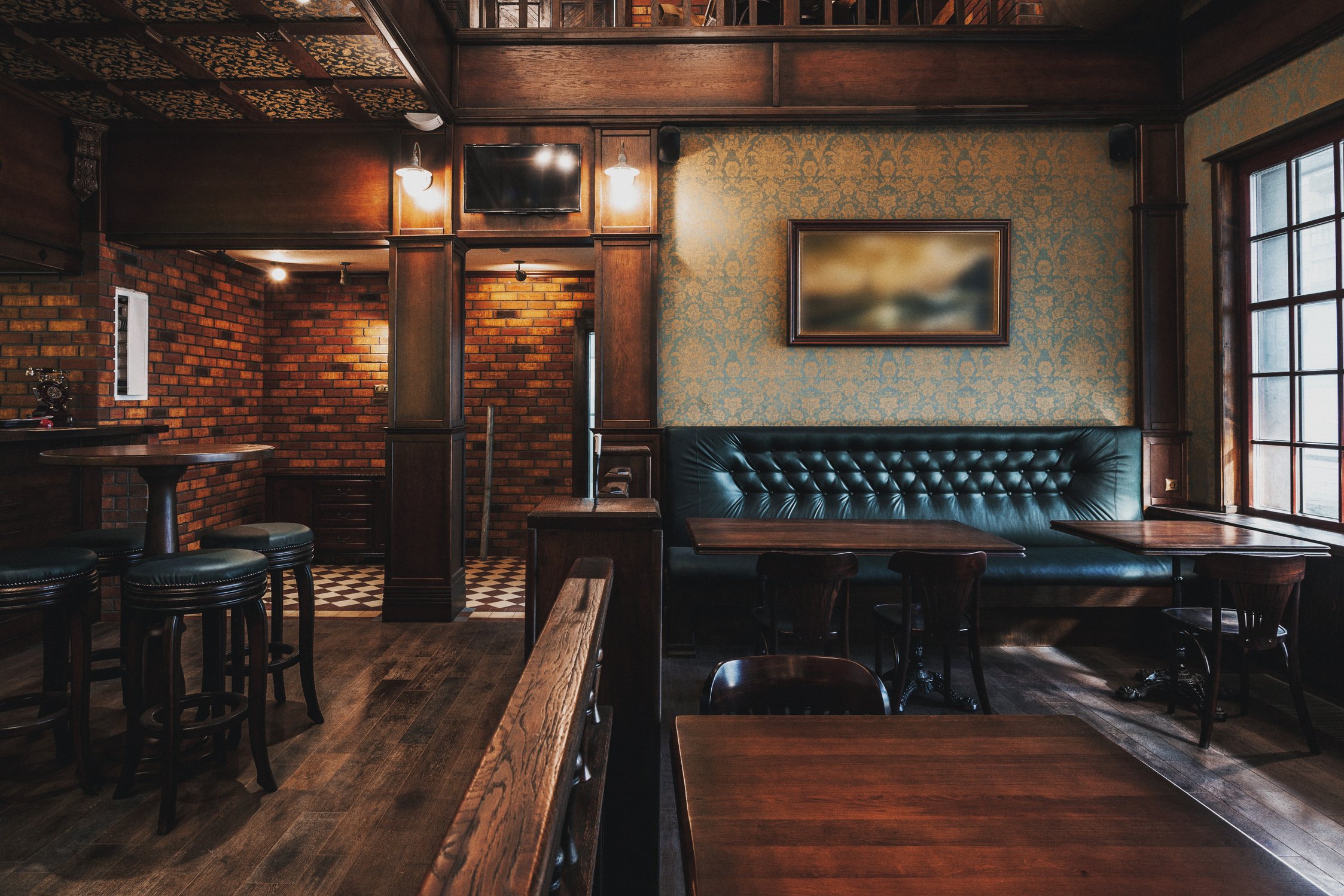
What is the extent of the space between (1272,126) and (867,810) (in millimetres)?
4365

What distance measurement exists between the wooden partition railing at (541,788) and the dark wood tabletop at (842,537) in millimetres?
1683

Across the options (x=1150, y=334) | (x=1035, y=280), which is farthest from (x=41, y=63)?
(x=1150, y=334)

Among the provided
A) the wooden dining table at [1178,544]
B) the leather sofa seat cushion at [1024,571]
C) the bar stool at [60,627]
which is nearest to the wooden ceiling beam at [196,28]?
the bar stool at [60,627]

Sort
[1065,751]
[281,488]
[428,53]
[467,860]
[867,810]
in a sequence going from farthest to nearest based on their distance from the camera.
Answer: [281,488] → [428,53] → [1065,751] → [867,810] → [467,860]

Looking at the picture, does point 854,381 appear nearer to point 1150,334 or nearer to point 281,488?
point 1150,334

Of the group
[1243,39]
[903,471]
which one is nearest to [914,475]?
[903,471]

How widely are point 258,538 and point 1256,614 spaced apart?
367 centimetres

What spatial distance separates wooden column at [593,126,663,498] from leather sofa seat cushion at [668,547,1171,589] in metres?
0.74

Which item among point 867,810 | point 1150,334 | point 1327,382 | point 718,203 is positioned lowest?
point 867,810

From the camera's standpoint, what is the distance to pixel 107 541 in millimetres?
2729

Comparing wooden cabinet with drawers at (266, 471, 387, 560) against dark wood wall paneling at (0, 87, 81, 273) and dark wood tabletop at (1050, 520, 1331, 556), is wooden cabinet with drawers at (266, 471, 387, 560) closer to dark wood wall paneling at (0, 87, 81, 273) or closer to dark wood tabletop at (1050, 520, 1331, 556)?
dark wood wall paneling at (0, 87, 81, 273)

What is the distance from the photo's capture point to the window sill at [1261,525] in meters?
3.24

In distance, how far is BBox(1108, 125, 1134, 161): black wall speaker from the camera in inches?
170

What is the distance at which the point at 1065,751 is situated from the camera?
121 cm
